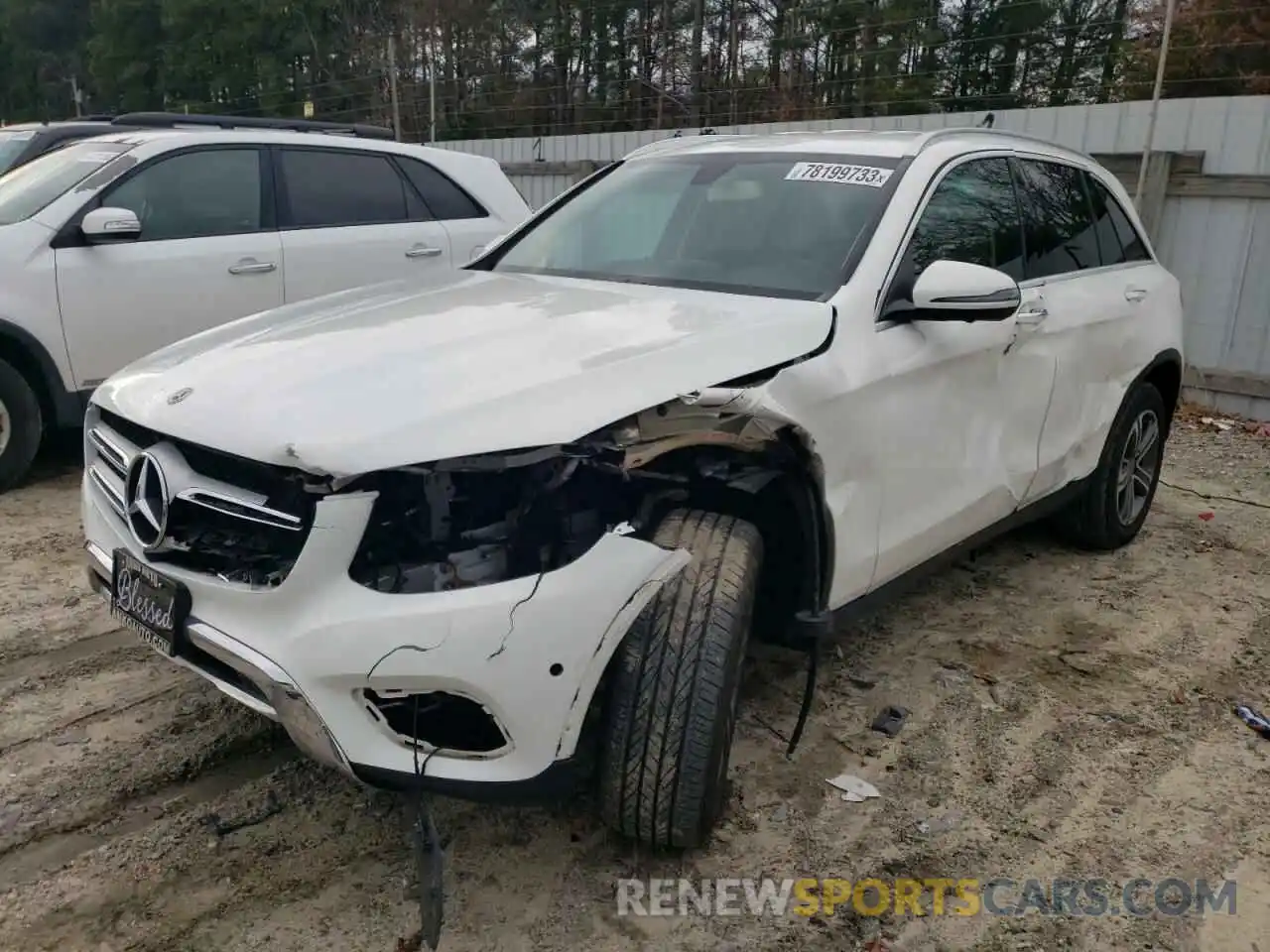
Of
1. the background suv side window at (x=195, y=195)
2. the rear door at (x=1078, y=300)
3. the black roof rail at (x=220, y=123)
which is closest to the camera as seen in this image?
the rear door at (x=1078, y=300)

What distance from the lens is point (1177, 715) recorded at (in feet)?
11.3

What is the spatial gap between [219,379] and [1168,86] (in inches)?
441

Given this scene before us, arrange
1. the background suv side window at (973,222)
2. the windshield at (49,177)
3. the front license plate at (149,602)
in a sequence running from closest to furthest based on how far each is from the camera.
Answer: the front license plate at (149,602) < the background suv side window at (973,222) < the windshield at (49,177)

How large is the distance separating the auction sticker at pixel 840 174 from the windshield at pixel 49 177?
3.79 metres

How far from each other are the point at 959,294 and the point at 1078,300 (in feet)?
4.43

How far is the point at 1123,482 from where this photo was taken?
4.75m

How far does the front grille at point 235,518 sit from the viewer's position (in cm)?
216

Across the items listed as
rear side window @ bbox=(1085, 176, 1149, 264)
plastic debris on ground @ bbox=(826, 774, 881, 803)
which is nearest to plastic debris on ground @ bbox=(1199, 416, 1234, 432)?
rear side window @ bbox=(1085, 176, 1149, 264)

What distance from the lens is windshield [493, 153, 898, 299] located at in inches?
125

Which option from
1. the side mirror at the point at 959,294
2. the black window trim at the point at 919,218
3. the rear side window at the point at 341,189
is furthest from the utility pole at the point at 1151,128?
the side mirror at the point at 959,294

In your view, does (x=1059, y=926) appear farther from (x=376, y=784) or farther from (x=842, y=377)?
(x=376, y=784)

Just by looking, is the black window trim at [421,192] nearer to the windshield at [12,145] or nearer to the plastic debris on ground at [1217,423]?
the windshield at [12,145]

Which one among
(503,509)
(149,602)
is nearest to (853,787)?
(503,509)

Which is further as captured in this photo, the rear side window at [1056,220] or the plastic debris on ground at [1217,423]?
the plastic debris on ground at [1217,423]
